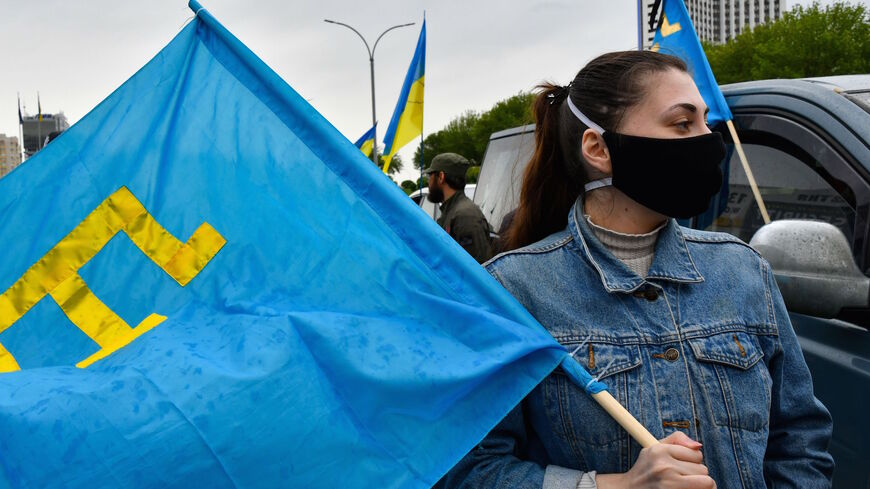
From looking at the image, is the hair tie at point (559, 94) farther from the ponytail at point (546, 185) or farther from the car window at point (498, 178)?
the car window at point (498, 178)

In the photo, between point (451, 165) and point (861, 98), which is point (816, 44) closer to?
point (451, 165)

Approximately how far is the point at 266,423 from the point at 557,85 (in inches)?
45.1

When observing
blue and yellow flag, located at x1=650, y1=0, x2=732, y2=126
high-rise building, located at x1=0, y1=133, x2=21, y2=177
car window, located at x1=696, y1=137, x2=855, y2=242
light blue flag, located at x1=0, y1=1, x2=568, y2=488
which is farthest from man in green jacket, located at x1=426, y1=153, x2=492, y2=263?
high-rise building, located at x1=0, y1=133, x2=21, y2=177

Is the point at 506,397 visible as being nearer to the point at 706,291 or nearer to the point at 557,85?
the point at 706,291

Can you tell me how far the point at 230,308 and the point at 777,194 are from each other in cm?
201

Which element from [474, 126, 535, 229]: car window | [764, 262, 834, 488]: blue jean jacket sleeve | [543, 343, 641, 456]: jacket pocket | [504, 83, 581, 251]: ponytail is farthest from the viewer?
[474, 126, 535, 229]: car window

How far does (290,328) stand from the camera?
1.61m

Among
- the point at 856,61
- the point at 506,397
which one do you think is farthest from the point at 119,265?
the point at 856,61

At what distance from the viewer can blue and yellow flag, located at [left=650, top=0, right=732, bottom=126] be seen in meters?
3.17

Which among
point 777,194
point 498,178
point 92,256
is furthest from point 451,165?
point 92,256

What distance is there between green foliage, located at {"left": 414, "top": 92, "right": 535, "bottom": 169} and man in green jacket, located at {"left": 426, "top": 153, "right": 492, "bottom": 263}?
193 feet

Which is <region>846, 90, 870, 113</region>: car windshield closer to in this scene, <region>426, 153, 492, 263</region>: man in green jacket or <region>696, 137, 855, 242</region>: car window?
<region>696, 137, 855, 242</region>: car window

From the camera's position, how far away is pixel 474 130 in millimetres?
83312

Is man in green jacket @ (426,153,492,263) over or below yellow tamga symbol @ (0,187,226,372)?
below
